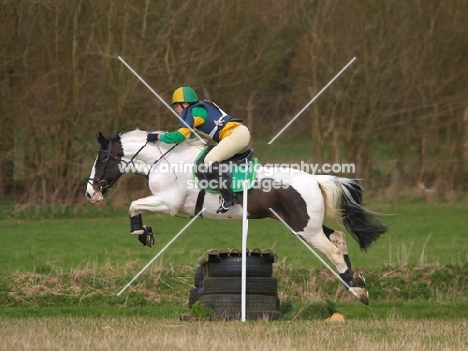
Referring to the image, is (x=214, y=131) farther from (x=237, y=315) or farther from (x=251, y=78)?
(x=251, y=78)

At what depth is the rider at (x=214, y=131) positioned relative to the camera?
12.3 m

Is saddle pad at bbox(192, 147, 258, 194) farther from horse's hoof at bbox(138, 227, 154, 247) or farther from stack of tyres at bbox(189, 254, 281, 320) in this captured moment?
stack of tyres at bbox(189, 254, 281, 320)

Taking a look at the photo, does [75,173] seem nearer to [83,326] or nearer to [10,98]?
[10,98]

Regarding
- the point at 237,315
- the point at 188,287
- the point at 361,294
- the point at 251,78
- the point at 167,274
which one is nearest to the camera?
the point at 237,315

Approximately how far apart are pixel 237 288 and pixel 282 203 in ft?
4.79

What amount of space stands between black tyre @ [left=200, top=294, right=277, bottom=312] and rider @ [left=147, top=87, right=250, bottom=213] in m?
1.25

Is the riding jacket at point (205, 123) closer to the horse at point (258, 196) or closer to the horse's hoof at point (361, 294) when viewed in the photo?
the horse at point (258, 196)

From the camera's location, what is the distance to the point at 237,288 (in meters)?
11.5

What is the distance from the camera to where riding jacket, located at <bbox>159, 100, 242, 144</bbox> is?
483 inches

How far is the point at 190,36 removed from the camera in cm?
2556

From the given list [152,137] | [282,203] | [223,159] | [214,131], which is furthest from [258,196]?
[152,137]

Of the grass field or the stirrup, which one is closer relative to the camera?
the grass field

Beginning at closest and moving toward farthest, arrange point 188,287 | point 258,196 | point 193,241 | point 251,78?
point 258,196 < point 188,287 < point 193,241 < point 251,78

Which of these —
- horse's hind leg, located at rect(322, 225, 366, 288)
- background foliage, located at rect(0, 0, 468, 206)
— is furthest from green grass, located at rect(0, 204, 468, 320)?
background foliage, located at rect(0, 0, 468, 206)
